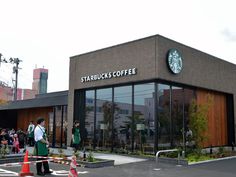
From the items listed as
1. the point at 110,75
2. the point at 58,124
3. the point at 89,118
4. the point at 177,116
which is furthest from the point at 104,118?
the point at 58,124

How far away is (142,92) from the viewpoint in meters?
16.3

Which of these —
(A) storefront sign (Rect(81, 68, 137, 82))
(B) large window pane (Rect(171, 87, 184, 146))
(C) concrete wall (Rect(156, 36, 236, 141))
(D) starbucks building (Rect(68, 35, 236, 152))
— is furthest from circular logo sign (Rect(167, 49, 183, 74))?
(A) storefront sign (Rect(81, 68, 137, 82))

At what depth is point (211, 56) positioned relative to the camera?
19.6 m

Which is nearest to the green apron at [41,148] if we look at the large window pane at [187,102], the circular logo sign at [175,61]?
the circular logo sign at [175,61]

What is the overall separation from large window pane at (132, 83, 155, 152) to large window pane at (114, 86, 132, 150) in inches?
15.5

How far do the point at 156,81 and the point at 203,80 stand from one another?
4.45 m

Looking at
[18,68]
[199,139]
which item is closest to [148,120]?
[199,139]

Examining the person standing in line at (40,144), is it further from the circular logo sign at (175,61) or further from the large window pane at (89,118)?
the large window pane at (89,118)

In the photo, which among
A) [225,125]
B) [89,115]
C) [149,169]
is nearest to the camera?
[149,169]

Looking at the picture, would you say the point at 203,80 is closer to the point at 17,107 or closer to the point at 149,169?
the point at 149,169

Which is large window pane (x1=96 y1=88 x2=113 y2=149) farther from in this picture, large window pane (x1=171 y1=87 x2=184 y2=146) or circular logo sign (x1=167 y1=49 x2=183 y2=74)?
circular logo sign (x1=167 y1=49 x2=183 y2=74)

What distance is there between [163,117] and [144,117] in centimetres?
94

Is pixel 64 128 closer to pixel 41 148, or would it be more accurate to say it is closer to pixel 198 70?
pixel 198 70

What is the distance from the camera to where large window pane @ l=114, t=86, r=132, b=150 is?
16.7m
